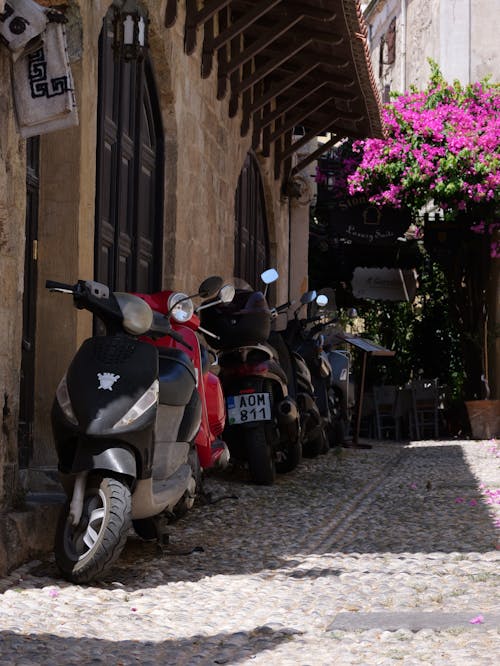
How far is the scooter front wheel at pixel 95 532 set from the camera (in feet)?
14.8

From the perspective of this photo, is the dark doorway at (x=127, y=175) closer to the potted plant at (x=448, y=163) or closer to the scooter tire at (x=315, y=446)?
the scooter tire at (x=315, y=446)

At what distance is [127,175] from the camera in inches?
333

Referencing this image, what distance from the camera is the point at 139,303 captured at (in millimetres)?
5008

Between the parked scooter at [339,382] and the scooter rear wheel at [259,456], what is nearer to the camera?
the scooter rear wheel at [259,456]

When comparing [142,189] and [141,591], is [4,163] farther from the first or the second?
[142,189]

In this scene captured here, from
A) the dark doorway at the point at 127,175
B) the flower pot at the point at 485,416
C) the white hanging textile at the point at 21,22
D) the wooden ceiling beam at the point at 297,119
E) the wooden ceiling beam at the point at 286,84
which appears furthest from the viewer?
the flower pot at the point at 485,416

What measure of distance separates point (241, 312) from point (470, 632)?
4.45 m

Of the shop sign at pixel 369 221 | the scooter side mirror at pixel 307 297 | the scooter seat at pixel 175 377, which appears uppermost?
the shop sign at pixel 369 221

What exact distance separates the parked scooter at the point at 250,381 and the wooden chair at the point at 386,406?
10560 mm

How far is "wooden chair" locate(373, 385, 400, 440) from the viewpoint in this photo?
18.9m

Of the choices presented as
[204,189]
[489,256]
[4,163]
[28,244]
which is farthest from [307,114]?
[4,163]

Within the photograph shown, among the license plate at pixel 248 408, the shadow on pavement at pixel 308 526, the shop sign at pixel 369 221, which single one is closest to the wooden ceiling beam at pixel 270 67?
the shadow on pavement at pixel 308 526

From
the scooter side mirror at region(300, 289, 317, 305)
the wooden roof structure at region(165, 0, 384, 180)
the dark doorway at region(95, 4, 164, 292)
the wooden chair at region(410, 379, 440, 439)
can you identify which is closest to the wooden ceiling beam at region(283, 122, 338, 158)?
the wooden roof structure at region(165, 0, 384, 180)

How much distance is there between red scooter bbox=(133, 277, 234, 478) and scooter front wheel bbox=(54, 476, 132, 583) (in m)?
0.99
